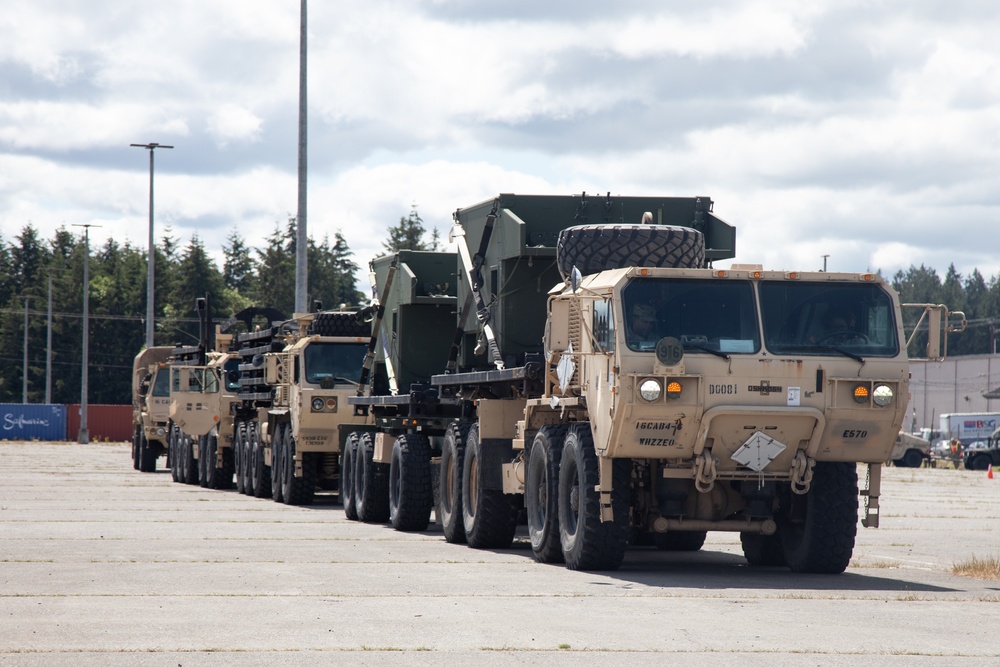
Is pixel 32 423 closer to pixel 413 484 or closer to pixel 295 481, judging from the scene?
pixel 295 481

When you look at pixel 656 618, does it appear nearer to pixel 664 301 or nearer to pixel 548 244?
pixel 664 301

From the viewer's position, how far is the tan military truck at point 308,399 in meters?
26.8

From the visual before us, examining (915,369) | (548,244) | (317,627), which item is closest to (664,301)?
(548,244)

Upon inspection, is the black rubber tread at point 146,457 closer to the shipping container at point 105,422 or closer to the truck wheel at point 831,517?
the truck wheel at point 831,517

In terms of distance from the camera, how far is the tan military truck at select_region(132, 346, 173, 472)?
43.5 meters

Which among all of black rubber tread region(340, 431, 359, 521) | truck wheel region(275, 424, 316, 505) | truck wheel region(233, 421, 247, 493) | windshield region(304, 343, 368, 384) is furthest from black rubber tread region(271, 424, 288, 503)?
black rubber tread region(340, 431, 359, 521)

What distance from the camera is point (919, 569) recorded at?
16.5 metres

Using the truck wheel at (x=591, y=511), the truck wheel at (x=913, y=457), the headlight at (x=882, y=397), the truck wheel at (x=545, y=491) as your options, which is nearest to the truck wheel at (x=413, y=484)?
the truck wheel at (x=545, y=491)

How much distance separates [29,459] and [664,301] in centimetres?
4121

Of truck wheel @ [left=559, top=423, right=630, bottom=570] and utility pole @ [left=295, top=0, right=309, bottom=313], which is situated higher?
utility pole @ [left=295, top=0, right=309, bottom=313]

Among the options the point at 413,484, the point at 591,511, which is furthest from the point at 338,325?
the point at 591,511

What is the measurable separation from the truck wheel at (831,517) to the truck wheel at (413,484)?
6831mm

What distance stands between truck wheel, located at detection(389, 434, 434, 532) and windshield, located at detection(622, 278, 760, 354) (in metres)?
7.20

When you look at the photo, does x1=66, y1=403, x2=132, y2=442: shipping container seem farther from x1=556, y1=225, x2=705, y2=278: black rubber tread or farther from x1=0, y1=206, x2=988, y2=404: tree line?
x1=556, y1=225, x2=705, y2=278: black rubber tread
